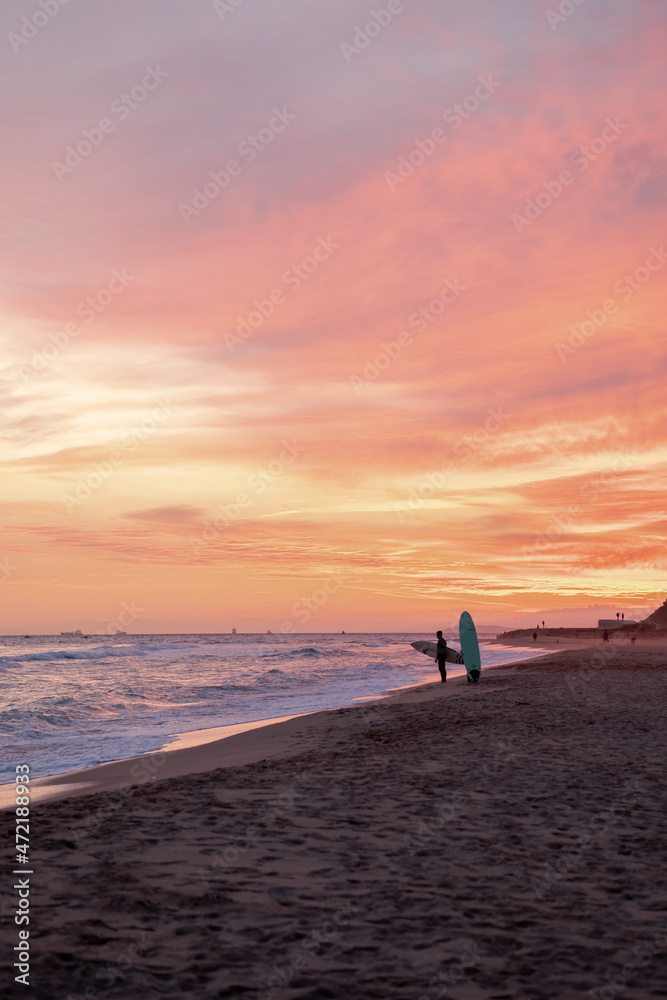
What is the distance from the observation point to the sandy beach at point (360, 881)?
4855 millimetres

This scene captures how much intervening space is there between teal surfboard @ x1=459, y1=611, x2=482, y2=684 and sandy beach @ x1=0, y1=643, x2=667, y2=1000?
16.9 metres

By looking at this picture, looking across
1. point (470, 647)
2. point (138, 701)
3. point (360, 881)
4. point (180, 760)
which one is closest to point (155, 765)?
point (180, 760)

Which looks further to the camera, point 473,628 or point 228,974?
point 473,628

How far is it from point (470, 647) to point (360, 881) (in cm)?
2515

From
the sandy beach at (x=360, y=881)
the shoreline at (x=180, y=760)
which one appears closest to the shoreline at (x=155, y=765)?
the shoreline at (x=180, y=760)

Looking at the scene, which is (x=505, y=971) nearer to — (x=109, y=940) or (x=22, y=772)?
(x=109, y=940)

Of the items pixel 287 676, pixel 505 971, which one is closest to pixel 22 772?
pixel 505 971

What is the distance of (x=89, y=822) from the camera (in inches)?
332

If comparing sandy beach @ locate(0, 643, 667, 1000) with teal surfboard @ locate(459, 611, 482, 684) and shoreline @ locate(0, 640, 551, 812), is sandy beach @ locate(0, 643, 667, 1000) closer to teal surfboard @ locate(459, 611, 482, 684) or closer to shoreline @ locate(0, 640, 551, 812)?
shoreline @ locate(0, 640, 551, 812)

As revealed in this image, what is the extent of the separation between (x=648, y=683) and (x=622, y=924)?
23956 millimetres

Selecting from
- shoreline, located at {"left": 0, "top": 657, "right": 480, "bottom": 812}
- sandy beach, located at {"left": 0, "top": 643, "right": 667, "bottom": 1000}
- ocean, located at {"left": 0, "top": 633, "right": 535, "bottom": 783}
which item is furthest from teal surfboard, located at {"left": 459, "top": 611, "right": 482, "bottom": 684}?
sandy beach, located at {"left": 0, "top": 643, "right": 667, "bottom": 1000}

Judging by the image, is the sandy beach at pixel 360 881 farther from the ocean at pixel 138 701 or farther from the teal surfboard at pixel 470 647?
the teal surfboard at pixel 470 647

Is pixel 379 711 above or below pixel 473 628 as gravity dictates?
below

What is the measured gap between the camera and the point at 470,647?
101 feet
